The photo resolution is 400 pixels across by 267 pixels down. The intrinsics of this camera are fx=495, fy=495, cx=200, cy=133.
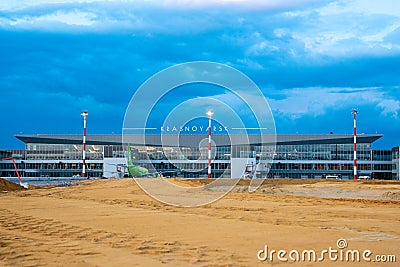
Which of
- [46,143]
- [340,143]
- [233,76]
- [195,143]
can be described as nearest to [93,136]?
[46,143]


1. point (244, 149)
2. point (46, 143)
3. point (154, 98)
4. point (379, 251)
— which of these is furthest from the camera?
point (46, 143)

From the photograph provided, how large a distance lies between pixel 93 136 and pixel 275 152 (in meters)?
39.1

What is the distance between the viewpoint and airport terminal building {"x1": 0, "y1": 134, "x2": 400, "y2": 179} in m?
95.6

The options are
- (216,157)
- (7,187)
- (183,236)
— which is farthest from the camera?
(216,157)

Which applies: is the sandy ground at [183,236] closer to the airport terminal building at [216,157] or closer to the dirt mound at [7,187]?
the dirt mound at [7,187]

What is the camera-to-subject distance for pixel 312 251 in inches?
360

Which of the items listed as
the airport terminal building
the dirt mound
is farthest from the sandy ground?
the airport terminal building

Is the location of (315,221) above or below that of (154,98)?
below

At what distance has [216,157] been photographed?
98625mm

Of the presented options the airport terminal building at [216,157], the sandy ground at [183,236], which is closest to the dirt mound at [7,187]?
the sandy ground at [183,236]

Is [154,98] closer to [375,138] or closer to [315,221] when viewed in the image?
[315,221]

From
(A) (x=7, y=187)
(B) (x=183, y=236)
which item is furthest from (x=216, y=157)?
(B) (x=183, y=236)

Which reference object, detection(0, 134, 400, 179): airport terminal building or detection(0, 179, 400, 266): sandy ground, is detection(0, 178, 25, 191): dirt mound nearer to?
detection(0, 179, 400, 266): sandy ground

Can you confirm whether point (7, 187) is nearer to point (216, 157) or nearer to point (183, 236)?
point (183, 236)
